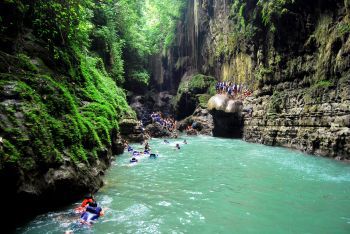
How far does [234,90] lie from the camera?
29.3 m

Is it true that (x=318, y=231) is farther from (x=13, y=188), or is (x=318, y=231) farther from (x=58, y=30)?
(x=58, y=30)

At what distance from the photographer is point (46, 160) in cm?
693

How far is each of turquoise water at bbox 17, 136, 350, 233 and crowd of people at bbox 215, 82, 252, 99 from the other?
1339cm

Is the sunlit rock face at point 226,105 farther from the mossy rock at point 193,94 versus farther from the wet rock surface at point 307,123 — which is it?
the mossy rock at point 193,94

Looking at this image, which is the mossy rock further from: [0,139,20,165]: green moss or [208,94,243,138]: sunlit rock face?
[0,139,20,165]: green moss

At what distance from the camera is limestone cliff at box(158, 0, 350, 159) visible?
1535 centimetres

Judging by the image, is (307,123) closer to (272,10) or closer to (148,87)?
(272,10)

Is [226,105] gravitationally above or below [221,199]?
above

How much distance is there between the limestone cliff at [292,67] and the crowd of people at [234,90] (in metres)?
0.79

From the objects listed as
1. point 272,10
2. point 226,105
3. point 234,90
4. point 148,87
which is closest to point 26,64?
point 272,10

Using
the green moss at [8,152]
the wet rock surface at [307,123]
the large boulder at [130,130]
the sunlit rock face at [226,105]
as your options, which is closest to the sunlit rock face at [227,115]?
the sunlit rock face at [226,105]

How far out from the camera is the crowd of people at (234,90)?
91.7ft

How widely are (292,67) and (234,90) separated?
30.0 ft

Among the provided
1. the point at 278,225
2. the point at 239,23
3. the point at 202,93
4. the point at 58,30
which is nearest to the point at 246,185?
the point at 278,225
